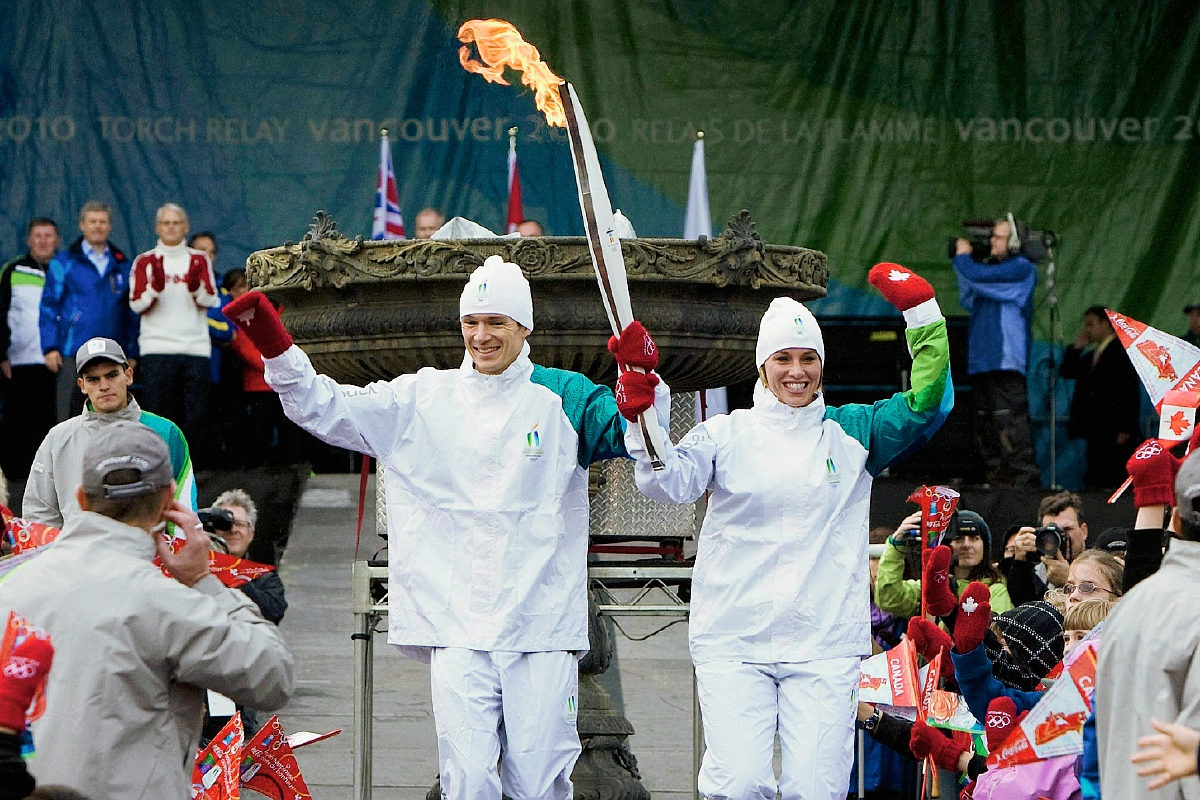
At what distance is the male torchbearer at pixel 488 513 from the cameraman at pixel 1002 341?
5922 mm

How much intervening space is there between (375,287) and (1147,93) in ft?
24.1

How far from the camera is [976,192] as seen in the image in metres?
11.6

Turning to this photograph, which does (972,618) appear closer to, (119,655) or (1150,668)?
(1150,668)

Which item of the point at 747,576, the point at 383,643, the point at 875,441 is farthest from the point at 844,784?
the point at 383,643

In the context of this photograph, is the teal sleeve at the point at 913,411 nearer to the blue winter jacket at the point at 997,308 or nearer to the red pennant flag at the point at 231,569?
the red pennant flag at the point at 231,569

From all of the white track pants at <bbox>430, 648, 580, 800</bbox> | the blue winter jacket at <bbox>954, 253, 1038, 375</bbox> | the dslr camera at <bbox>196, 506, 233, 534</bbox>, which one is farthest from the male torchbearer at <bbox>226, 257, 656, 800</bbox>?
the blue winter jacket at <bbox>954, 253, 1038, 375</bbox>

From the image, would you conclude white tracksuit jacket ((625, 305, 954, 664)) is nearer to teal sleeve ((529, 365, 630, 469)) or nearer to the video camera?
teal sleeve ((529, 365, 630, 469))

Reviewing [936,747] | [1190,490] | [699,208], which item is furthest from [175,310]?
[1190,490]

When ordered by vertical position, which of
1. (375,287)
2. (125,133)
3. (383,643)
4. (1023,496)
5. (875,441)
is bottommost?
(383,643)

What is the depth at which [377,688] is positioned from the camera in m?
8.37

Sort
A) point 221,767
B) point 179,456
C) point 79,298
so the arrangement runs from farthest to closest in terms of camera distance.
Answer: point 79,298
point 179,456
point 221,767

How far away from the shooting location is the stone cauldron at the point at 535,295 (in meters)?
5.59

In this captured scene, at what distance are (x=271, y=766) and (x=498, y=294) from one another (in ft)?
5.52

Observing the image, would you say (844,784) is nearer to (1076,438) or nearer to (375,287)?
(375,287)
